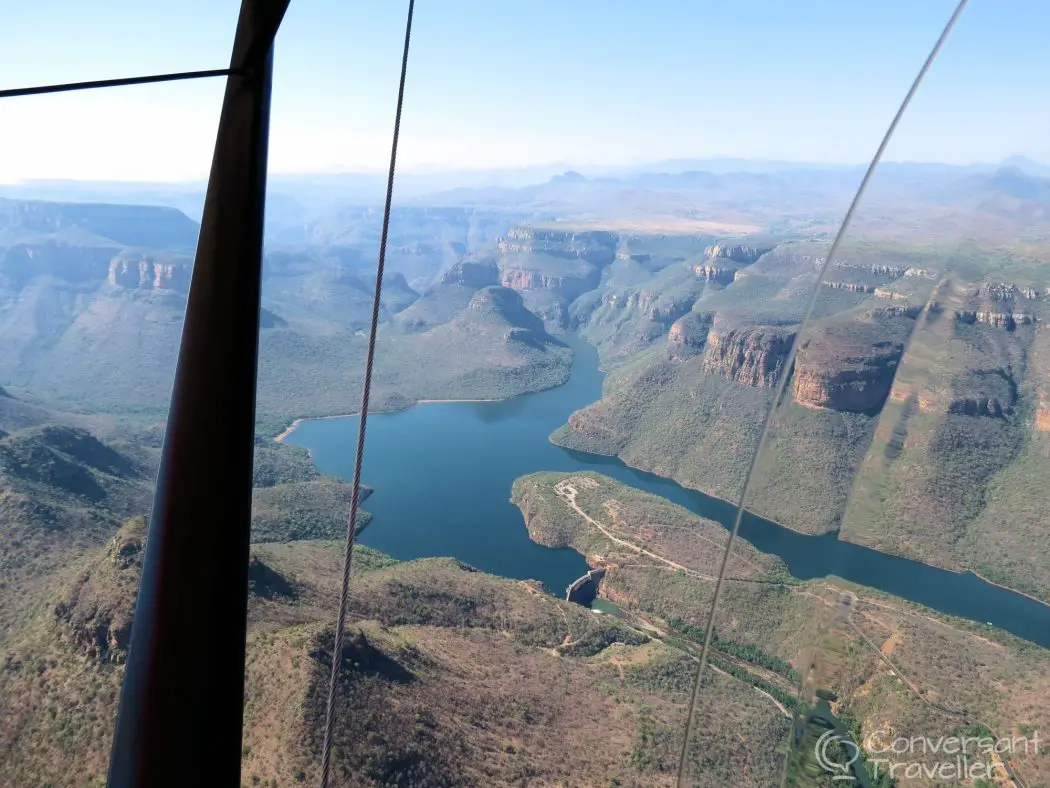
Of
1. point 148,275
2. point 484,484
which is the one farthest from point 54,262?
point 484,484

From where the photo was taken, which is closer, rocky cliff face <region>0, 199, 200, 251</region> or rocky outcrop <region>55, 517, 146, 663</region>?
rocky outcrop <region>55, 517, 146, 663</region>

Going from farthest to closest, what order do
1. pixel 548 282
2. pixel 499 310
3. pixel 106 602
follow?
pixel 548 282
pixel 499 310
pixel 106 602

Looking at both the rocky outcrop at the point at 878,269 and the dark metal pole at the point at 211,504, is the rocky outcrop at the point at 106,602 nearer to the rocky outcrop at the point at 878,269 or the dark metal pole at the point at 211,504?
the dark metal pole at the point at 211,504

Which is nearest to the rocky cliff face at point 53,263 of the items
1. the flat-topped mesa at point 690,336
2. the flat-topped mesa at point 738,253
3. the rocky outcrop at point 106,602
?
the flat-topped mesa at point 690,336

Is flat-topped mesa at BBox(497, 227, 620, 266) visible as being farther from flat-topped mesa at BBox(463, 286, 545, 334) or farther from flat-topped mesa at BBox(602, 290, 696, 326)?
flat-topped mesa at BBox(463, 286, 545, 334)

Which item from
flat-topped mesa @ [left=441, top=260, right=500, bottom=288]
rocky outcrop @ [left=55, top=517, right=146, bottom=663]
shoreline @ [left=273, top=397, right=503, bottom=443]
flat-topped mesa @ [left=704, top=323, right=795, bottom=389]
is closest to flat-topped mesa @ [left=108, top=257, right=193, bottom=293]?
shoreline @ [left=273, top=397, right=503, bottom=443]

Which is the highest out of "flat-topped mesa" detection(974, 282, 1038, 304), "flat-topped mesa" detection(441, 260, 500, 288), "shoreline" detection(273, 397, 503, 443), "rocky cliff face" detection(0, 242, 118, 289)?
"flat-topped mesa" detection(974, 282, 1038, 304)

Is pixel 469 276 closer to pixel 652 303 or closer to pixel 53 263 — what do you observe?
pixel 652 303

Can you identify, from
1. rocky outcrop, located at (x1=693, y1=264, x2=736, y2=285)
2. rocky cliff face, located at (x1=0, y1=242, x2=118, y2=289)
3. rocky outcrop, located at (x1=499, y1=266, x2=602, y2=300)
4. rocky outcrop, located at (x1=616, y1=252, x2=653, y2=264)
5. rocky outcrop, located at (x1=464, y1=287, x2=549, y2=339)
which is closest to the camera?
rocky outcrop, located at (x1=464, y1=287, x2=549, y2=339)

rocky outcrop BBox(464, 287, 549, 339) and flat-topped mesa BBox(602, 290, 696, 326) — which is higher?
flat-topped mesa BBox(602, 290, 696, 326)
